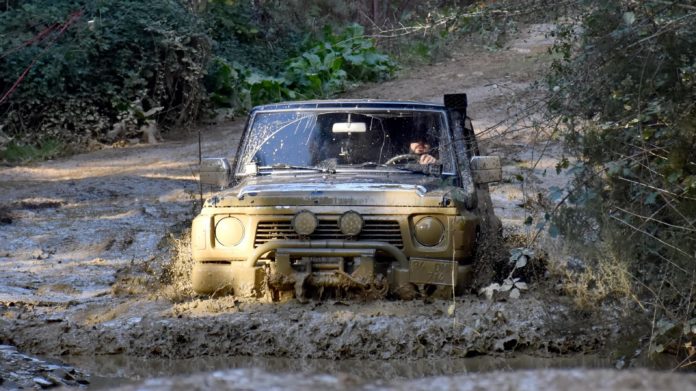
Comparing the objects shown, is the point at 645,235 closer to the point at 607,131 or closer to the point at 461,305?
the point at 607,131

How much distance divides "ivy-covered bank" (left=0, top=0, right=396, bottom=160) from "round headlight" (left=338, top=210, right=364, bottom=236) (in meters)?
11.0

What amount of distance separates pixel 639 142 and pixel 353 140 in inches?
98.4

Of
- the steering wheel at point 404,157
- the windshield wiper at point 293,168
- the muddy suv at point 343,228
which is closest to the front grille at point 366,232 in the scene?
the muddy suv at point 343,228

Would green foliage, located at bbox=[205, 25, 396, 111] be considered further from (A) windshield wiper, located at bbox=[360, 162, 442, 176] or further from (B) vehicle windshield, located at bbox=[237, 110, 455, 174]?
(A) windshield wiper, located at bbox=[360, 162, 442, 176]

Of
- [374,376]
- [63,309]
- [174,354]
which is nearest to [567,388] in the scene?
[374,376]

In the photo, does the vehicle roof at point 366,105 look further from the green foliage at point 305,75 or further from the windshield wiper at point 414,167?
the green foliage at point 305,75

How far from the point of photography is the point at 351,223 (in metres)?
8.01

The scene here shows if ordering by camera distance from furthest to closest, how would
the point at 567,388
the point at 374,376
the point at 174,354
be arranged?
the point at 174,354 → the point at 374,376 → the point at 567,388

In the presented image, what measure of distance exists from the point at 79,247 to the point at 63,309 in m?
3.49

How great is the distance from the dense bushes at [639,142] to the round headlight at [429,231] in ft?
3.68

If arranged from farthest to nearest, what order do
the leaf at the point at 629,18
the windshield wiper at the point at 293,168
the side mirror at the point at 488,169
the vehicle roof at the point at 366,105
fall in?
1. the vehicle roof at the point at 366,105
2. the windshield wiper at the point at 293,168
3. the side mirror at the point at 488,169
4. the leaf at the point at 629,18

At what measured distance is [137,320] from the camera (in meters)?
8.23

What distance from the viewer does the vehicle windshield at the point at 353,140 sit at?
886 cm

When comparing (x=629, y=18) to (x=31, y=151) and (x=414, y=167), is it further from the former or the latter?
(x=31, y=151)
